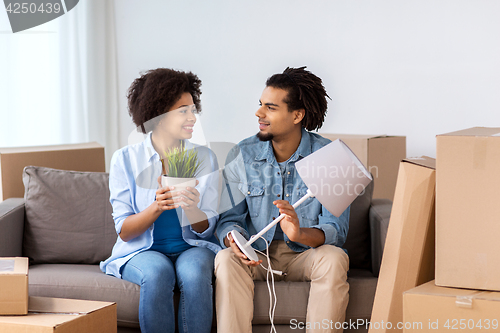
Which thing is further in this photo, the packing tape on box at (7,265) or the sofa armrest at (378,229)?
the sofa armrest at (378,229)

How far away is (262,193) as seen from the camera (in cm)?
171

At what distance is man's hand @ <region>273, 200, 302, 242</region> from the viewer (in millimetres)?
1416

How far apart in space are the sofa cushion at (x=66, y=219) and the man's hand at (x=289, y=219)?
0.83 meters

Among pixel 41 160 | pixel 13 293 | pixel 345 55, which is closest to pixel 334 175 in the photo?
pixel 13 293

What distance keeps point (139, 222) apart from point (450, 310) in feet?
3.23

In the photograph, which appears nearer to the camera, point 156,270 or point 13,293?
point 13,293

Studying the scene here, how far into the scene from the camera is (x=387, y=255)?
1.42m

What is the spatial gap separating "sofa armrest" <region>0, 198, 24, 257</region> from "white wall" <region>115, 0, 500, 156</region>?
1516 millimetres

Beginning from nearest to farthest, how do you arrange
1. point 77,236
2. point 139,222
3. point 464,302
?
point 464,302
point 139,222
point 77,236

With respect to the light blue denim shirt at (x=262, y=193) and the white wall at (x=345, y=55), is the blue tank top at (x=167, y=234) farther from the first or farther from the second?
the white wall at (x=345, y=55)

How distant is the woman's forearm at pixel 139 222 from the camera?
5.10 feet

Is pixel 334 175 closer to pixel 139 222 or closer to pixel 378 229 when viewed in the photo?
pixel 378 229

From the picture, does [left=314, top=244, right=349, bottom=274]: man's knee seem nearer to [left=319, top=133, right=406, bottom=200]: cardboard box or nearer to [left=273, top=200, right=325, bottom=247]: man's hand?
[left=273, top=200, right=325, bottom=247]: man's hand

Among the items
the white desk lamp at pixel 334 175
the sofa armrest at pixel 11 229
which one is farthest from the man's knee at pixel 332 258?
the sofa armrest at pixel 11 229
